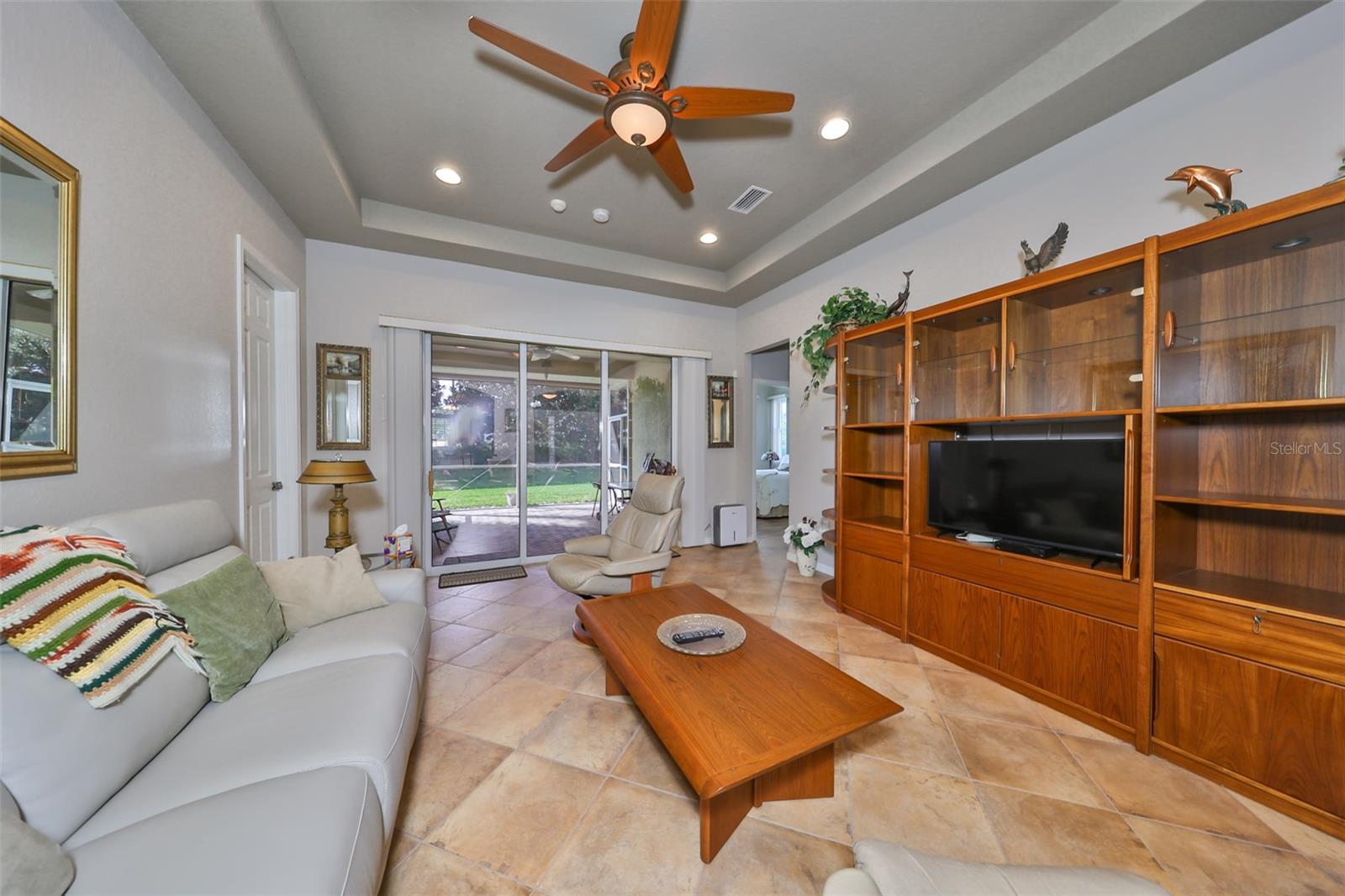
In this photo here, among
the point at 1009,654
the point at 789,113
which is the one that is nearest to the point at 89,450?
the point at 789,113

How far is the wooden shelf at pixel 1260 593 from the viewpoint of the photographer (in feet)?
4.61

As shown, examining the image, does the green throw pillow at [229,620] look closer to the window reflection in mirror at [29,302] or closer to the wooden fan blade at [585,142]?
the window reflection in mirror at [29,302]

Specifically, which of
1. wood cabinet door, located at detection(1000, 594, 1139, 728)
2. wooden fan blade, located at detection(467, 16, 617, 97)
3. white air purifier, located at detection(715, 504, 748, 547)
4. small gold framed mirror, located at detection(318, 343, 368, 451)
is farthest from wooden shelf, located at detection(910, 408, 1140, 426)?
small gold framed mirror, located at detection(318, 343, 368, 451)

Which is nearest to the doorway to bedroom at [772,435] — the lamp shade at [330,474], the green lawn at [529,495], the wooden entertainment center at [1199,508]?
the green lawn at [529,495]

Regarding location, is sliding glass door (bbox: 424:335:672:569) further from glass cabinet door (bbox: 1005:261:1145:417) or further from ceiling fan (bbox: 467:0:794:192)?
glass cabinet door (bbox: 1005:261:1145:417)

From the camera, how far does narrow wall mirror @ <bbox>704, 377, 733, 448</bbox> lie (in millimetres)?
5090

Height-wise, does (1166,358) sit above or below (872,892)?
above

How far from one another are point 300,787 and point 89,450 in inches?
55.1

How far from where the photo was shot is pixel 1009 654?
85.3 inches

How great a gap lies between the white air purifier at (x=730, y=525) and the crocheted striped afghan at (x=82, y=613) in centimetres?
413

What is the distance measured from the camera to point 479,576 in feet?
12.8

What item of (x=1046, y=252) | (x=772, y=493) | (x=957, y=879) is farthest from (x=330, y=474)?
(x=772, y=493)

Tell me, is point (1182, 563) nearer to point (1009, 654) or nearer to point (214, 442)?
point (1009, 654)

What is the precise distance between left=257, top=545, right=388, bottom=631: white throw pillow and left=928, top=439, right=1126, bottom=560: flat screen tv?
303cm
